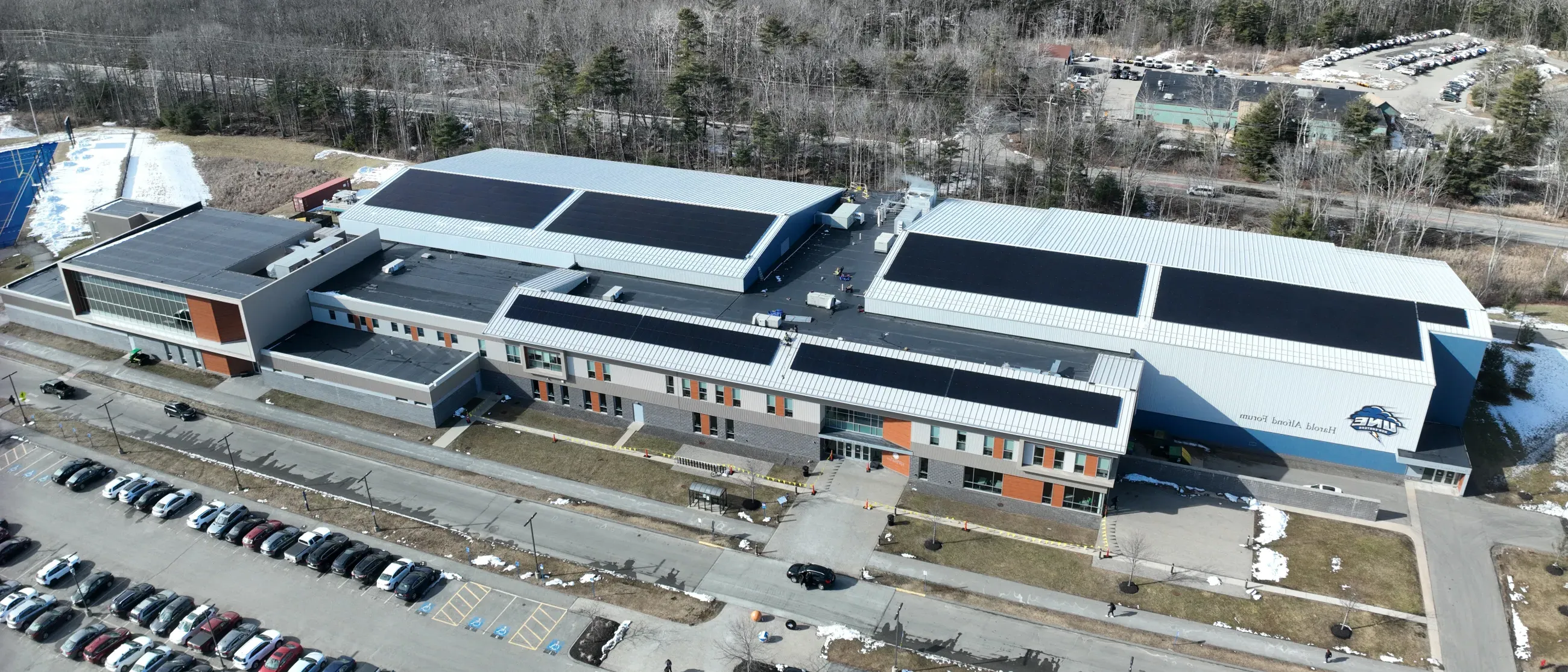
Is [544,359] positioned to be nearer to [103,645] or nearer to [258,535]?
[258,535]

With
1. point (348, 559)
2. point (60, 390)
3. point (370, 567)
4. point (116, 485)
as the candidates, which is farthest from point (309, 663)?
point (60, 390)

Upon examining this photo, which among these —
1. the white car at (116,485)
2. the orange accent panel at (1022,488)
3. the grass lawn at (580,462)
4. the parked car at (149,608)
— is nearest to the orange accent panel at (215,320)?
the white car at (116,485)

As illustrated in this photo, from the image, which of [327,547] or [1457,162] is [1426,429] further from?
[327,547]

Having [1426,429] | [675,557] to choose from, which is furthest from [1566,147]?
[675,557]

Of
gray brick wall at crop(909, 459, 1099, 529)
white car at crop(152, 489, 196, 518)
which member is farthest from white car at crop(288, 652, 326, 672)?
gray brick wall at crop(909, 459, 1099, 529)

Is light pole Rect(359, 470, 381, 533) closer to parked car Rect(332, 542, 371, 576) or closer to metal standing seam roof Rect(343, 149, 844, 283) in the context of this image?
parked car Rect(332, 542, 371, 576)
